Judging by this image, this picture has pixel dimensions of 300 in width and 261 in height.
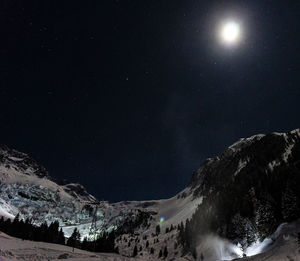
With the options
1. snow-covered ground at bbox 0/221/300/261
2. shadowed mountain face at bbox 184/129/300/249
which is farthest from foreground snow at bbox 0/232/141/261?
shadowed mountain face at bbox 184/129/300/249

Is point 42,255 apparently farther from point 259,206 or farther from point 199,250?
point 199,250

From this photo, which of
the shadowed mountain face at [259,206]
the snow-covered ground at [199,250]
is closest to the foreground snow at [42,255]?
the snow-covered ground at [199,250]

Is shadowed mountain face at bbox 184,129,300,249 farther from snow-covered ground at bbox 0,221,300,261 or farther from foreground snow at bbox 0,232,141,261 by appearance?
foreground snow at bbox 0,232,141,261

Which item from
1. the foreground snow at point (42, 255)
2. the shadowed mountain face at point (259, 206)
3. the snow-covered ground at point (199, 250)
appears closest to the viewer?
the snow-covered ground at point (199, 250)

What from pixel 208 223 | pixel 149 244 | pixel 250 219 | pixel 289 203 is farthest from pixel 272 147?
pixel 149 244

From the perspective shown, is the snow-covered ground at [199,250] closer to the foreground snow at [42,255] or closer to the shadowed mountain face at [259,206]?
the foreground snow at [42,255]

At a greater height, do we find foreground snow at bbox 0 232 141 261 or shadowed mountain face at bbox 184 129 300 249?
shadowed mountain face at bbox 184 129 300 249

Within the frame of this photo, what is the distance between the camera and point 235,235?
8738cm

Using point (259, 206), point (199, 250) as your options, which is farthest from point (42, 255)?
point (199, 250)

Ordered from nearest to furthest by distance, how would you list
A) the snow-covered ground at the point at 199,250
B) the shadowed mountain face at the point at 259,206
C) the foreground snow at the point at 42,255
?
1. the snow-covered ground at the point at 199,250
2. the foreground snow at the point at 42,255
3. the shadowed mountain face at the point at 259,206

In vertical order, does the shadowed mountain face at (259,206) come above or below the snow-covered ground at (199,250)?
above

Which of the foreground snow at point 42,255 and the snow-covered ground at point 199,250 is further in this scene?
the foreground snow at point 42,255

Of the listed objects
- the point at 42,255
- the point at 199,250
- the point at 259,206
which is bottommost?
the point at 42,255

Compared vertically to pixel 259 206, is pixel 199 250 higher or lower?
lower
